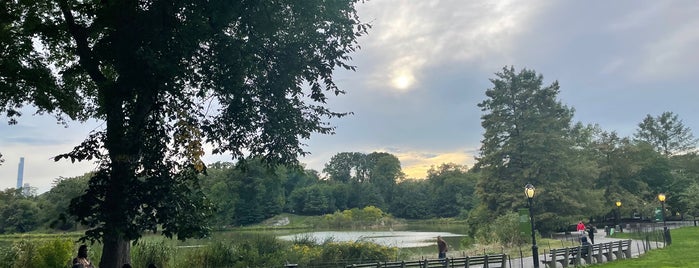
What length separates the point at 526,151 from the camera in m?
45.1

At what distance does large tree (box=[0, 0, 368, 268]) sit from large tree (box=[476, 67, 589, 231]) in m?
34.4

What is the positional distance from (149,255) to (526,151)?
36.9 meters

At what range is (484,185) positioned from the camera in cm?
4719

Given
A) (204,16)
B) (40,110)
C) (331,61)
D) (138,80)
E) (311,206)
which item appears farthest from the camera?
(311,206)

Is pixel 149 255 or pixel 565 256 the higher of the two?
pixel 149 255

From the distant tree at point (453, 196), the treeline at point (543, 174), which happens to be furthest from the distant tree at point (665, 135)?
the distant tree at point (453, 196)

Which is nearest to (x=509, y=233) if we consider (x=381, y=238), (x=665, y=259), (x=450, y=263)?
(x=665, y=259)

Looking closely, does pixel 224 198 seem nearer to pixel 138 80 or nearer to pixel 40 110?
pixel 40 110

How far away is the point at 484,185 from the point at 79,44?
4101 centimetres

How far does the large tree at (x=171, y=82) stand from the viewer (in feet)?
35.5

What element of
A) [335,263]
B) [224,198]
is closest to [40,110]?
[335,263]

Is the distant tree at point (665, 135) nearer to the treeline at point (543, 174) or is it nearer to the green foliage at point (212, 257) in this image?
the treeline at point (543, 174)

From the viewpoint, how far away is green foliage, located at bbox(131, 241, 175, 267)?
1733 centimetres

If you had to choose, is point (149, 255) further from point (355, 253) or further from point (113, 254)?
point (355, 253)
